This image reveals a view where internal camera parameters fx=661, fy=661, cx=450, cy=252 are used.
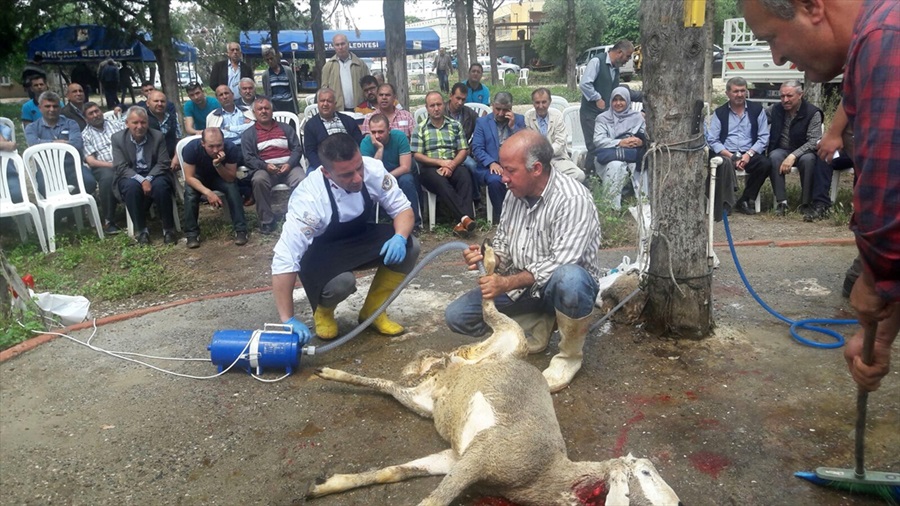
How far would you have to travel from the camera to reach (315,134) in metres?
7.63

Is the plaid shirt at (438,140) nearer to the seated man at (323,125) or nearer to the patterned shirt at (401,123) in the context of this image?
the patterned shirt at (401,123)

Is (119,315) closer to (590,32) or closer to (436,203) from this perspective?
(436,203)

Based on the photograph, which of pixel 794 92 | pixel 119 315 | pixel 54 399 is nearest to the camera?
pixel 54 399

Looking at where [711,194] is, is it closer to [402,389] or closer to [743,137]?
[402,389]

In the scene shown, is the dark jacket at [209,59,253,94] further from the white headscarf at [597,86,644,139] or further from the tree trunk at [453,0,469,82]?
the tree trunk at [453,0,469,82]

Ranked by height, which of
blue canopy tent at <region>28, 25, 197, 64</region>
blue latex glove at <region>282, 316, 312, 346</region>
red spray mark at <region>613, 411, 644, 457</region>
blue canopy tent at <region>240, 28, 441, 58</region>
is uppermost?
blue canopy tent at <region>240, 28, 441, 58</region>

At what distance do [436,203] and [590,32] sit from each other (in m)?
31.4

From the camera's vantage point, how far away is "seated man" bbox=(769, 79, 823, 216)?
292 inches

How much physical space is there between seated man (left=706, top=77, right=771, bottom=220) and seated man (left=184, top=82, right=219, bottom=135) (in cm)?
653

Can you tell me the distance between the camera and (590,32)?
36031mm

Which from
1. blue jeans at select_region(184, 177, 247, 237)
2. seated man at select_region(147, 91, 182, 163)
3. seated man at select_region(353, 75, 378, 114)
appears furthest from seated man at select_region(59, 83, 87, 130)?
seated man at select_region(353, 75, 378, 114)

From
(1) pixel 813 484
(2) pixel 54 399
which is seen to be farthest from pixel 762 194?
(2) pixel 54 399

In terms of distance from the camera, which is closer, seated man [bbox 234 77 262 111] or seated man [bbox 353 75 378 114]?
seated man [bbox 234 77 262 111]

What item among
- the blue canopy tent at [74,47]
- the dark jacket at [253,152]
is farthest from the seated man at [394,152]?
the blue canopy tent at [74,47]
